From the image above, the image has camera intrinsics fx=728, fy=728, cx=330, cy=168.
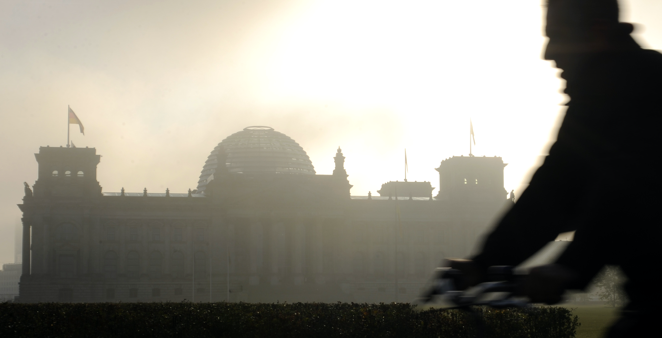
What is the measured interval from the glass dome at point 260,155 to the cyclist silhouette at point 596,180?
322ft

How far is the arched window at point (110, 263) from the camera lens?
89438mm

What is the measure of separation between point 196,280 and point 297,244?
13055mm

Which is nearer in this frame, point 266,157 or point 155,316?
point 155,316

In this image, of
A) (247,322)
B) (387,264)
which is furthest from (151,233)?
(247,322)

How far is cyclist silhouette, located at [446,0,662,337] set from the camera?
2.69m

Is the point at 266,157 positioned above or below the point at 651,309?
above

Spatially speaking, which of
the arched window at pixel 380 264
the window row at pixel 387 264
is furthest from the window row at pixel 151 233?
the arched window at pixel 380 264

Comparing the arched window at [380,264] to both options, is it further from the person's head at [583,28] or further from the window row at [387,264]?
the person's head at [583,28]

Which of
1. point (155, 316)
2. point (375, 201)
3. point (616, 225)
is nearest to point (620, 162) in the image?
point (616, 225)

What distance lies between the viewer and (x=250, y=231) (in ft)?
297

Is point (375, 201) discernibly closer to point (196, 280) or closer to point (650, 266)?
point (196, 280)

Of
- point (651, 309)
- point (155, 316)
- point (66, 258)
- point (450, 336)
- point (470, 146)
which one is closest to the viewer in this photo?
point (651, 309)

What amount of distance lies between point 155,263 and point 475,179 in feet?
146

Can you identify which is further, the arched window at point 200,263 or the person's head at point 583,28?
the arched window at point 200,263
